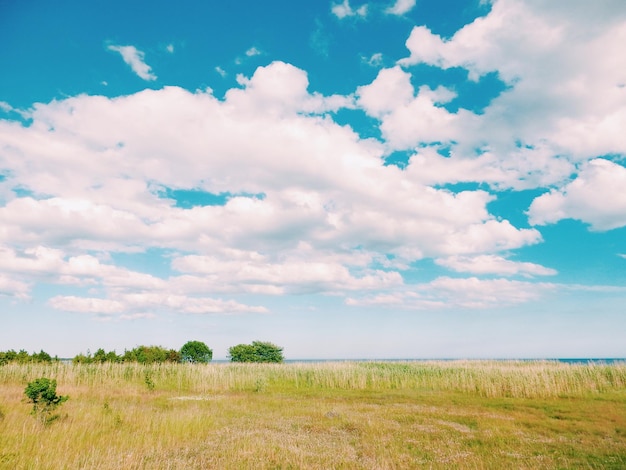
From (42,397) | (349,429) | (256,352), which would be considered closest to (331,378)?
(349,429)

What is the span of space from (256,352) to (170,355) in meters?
16.1

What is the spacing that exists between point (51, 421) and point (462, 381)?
1073 inches

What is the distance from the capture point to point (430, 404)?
2222cm

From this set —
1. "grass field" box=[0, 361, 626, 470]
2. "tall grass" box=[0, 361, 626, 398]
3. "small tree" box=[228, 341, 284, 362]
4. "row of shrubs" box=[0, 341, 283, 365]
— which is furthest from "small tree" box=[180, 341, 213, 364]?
"grass field" box=[0, 361, 626, 470]

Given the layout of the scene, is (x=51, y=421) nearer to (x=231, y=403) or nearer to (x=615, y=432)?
(x=231, y=403)

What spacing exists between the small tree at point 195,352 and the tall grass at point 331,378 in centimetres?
1474

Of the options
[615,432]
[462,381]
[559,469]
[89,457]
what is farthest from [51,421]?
[462,381]

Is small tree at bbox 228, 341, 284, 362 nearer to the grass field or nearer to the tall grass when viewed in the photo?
the tall grass

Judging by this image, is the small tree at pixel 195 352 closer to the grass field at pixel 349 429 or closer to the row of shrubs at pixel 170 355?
the row of shrubs at pixel 170 355

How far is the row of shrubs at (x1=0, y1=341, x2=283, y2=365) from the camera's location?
39.2 m

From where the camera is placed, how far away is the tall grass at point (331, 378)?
27.1 metres

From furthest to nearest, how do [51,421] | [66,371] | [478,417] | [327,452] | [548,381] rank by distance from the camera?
[66,371]
[548,381]
[478,417]
[51,421]
[327,452]

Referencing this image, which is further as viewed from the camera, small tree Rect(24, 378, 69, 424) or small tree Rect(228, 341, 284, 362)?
small tree Rect(228, 341, 284, 362)

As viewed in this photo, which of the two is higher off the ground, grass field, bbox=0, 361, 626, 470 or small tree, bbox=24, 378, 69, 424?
small tree, bbox=24, 378, 69, 424
